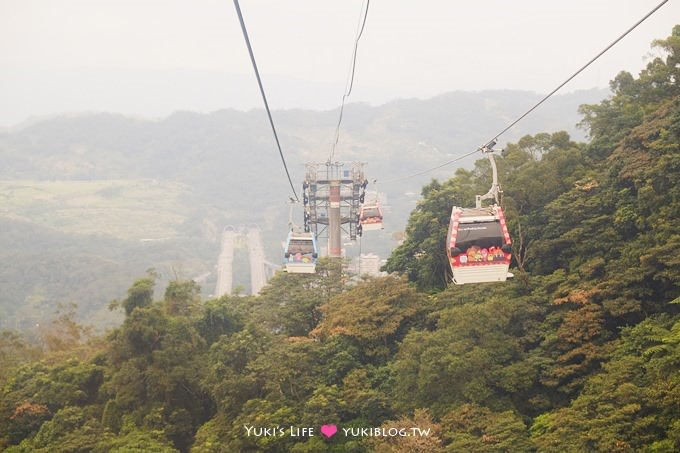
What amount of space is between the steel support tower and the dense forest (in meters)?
3.97

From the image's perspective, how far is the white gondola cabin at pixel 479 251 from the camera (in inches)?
375

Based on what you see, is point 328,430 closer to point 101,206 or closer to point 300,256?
point 300,256

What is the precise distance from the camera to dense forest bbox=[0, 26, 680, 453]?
1320 cm

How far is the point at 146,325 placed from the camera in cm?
1742

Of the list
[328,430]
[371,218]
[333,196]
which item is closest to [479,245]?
[328,430]

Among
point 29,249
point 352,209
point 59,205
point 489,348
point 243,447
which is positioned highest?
point 59,205

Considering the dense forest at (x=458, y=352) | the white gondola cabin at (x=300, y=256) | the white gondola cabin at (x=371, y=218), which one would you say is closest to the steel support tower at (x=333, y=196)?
the white gondola cabin at (x=371, y=218)

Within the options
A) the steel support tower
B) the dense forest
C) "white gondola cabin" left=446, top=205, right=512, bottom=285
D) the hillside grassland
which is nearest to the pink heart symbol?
the dense forest

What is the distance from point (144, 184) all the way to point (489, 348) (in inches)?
5279

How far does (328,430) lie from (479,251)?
22.6 ft

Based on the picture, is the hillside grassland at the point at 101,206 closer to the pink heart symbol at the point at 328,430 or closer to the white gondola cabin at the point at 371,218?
the white gondola cabin at the point at 371,218

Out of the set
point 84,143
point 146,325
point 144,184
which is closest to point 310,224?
point 146,325

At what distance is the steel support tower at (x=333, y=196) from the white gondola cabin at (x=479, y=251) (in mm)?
13521

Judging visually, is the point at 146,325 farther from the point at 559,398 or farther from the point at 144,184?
the point at 144,184
